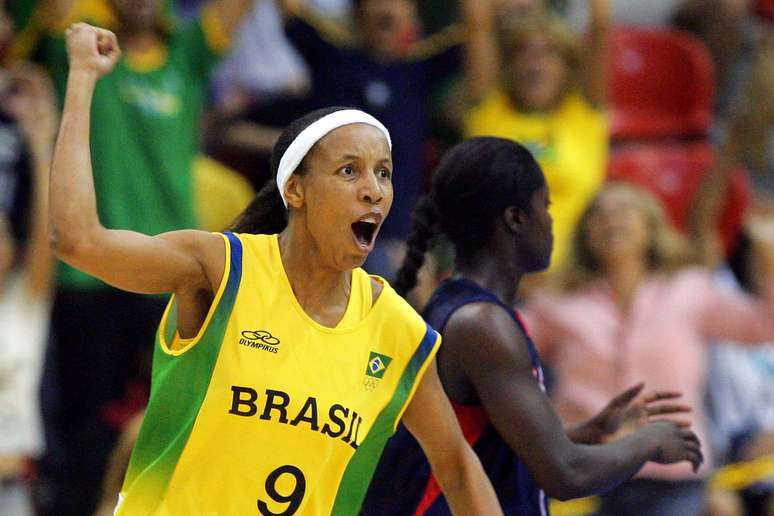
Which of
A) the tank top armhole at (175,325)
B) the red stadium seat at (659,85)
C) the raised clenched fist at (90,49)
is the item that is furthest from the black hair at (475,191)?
the red stadium seat at (659,85)

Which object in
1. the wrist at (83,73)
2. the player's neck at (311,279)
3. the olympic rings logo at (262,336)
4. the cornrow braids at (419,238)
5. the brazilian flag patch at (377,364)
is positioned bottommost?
the olympic rings logo at (262,336)

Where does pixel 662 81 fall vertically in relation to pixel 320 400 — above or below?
above

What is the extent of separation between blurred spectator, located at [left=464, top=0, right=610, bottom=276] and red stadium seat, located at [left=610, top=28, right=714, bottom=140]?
1062mm

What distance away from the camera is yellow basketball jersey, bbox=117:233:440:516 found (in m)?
3.27

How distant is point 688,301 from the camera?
641cm

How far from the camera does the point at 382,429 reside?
3.52 m

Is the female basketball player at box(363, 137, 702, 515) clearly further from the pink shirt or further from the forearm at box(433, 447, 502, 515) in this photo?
the pink shirt

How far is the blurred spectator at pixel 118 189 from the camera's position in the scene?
618 cm

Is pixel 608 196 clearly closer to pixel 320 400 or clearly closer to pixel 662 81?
pixel 662 81

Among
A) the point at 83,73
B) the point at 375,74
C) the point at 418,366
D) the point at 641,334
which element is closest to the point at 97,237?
the point at 83,73

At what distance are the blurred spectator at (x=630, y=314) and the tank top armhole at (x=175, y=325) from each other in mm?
3125

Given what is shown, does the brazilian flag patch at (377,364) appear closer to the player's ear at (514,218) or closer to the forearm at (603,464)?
the forearm at (603,464)

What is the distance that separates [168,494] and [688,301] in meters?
3.63

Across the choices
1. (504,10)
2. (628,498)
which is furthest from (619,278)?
(504,10)
